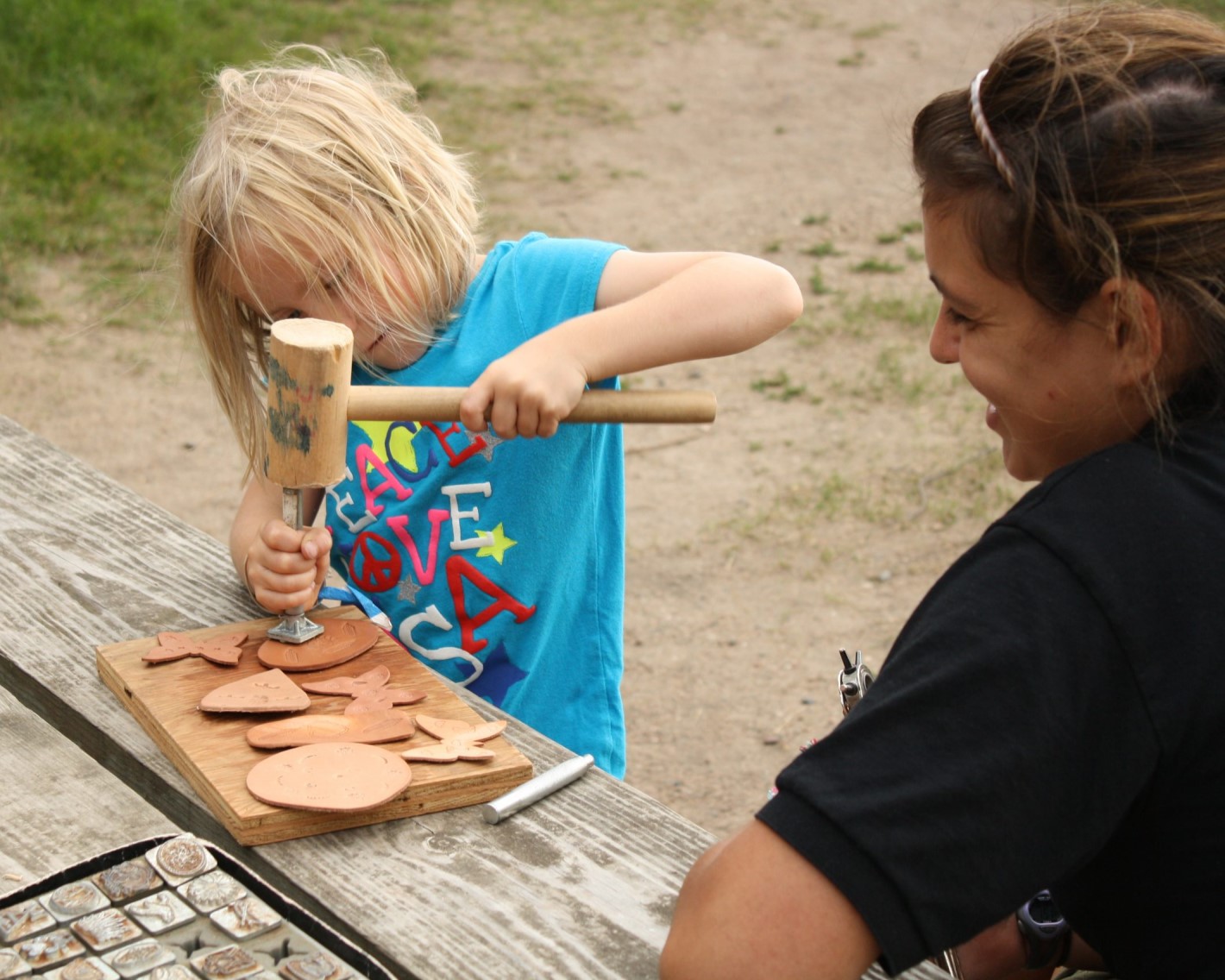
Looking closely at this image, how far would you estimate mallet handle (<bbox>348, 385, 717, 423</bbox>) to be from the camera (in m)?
1.73

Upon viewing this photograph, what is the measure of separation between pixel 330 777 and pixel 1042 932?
851mm

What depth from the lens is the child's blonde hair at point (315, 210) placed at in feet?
6.72

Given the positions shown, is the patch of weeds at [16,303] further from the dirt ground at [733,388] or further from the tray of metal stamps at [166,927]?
the tray of metal stamps at [166,927]

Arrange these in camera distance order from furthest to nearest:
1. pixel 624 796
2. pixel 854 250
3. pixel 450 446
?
1. pixel 854 250
2. pixel 450 446
3. pixel 624 796

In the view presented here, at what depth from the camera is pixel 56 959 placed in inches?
43.4

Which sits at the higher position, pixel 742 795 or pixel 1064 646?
pixel 1064 646

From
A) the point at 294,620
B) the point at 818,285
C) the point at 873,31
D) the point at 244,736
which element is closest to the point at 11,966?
the point at 244,736

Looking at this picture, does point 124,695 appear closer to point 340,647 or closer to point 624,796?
point 340,647

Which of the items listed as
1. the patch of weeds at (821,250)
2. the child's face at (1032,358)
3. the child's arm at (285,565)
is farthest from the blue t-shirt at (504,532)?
the patch of weeds at (821,250)

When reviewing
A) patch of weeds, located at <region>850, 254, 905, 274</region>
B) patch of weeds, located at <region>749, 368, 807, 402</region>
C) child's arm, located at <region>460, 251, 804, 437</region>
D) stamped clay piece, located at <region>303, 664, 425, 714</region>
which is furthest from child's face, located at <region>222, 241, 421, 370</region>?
patch of weeds, located at <region>850, 254, 905, 274</region>

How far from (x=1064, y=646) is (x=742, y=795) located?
8.46 ft

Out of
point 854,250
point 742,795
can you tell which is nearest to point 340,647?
point 742,795

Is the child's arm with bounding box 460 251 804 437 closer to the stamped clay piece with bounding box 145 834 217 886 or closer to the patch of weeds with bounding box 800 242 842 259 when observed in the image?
the stamped clay piece with bounding box 145 834 217 886

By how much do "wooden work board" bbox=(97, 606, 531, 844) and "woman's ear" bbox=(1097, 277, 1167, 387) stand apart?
2.34 ft
